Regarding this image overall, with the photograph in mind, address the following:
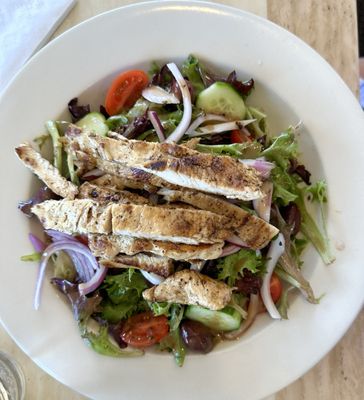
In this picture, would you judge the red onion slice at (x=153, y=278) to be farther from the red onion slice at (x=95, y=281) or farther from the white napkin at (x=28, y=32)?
the white napkin at (x=28, y=32)

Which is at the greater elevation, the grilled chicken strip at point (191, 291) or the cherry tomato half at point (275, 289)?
the grilled chicken strip at point (191, 291)

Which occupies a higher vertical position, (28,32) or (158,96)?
(28,32)

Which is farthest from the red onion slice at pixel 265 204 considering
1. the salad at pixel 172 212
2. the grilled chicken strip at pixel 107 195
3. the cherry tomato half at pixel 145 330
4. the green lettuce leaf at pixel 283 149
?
the cherry tomato half at pixel 145 330

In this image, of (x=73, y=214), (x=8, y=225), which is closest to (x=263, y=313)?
(x=73, y=214)

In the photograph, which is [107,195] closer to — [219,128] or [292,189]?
[219,128]

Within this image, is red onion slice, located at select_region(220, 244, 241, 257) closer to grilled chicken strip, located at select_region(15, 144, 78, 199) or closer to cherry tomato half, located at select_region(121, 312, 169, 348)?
cherry tomato half, located at select_region(121, 312, 169, 348)

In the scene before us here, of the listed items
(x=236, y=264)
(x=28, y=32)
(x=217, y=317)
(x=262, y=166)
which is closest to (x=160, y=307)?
(x=217, y=317)

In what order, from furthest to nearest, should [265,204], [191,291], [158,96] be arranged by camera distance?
[158,96], [265,204], [191,291]

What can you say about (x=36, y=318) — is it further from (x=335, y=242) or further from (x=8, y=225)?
(x=335, y=242)
